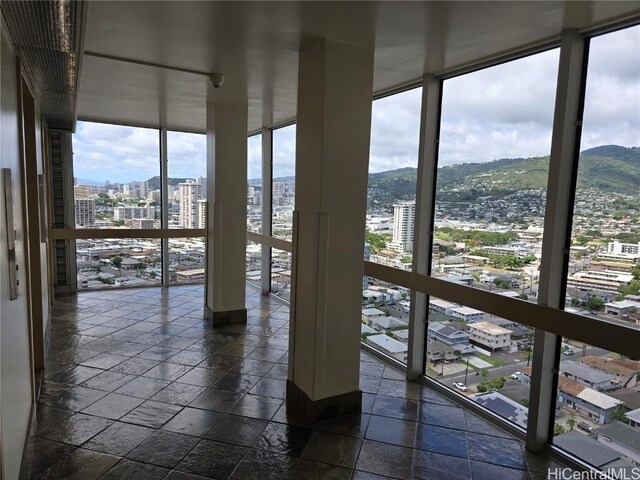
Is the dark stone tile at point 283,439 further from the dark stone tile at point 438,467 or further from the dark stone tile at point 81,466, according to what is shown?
the dark stone tile at point 81,466

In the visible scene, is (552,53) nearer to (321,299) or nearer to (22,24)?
(321,299)

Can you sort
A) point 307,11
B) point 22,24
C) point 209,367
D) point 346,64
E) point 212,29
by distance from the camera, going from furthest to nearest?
1. point 209,367
2. point 346,64
3. point 212,29
4. point 307,11
5. point 22,24

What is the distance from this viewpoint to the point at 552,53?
9.43 ft

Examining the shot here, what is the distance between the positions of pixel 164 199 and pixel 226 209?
2.97 m

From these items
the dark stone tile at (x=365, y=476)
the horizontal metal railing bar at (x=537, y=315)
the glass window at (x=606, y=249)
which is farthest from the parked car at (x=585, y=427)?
the dark stone tile at (x=365, y=476)

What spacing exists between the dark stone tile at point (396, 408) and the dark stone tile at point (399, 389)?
78 mm

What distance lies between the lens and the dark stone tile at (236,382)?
3.72 meters

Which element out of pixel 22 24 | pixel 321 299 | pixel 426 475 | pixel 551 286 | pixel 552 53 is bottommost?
pixel 426 475

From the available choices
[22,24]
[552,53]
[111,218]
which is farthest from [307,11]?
[111,218]

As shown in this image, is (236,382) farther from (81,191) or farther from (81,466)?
(81,191)

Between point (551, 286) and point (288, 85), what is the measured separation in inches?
123

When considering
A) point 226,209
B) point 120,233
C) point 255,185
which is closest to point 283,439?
point 226,209

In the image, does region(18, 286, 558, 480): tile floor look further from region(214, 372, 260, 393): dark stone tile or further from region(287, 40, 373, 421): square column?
region(287, 40, 373, 421): square column

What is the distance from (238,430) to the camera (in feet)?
10.0
